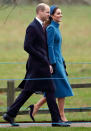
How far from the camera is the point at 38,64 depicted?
11.5 metres

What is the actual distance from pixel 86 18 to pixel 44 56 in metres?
40.7

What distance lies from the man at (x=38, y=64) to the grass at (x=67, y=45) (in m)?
2.99

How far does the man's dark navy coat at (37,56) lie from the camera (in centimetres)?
1141

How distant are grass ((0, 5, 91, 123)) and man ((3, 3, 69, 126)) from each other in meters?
2.99

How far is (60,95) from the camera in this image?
1202 cm

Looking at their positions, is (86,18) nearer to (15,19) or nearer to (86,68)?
(15,19)

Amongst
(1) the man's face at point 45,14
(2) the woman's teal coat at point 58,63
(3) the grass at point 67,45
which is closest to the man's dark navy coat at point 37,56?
(1) the man's face at point 45,14

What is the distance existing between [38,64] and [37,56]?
0.50 feet

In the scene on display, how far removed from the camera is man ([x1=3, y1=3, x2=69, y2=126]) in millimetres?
11430

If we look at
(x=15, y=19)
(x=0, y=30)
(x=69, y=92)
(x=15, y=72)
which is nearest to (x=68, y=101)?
(x=69, y=92)

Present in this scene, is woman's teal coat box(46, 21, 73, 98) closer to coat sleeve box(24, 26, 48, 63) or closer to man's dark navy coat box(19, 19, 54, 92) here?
man's dark navy coat box(19, 19, 54, 92)

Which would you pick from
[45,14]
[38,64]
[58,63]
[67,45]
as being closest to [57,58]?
[58,63]

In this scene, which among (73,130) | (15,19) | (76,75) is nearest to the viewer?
(73,130)

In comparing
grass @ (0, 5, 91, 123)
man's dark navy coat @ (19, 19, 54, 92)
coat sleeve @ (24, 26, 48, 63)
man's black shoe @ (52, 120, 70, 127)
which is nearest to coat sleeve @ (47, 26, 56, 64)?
man's dark navy coat @ (19, 19, 54, 92)
